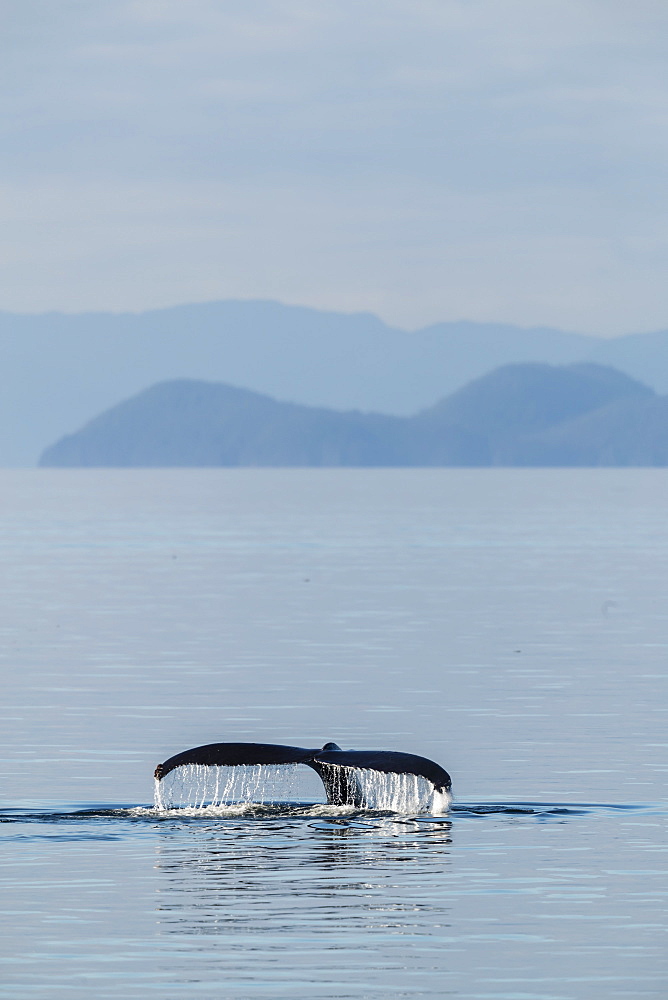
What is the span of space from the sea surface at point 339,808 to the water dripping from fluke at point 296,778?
287 mm

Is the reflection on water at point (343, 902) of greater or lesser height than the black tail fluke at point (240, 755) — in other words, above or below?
below

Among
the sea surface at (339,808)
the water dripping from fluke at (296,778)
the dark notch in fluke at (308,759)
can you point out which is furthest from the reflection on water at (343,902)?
the dark notch in fluke at (308,759)

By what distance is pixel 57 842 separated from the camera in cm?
1905

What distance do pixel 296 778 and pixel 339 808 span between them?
3744mm

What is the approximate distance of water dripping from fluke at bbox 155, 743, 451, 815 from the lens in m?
17.2

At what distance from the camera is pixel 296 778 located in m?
23.9

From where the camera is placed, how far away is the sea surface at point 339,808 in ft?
47.4

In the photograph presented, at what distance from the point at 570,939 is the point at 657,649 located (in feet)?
88.7

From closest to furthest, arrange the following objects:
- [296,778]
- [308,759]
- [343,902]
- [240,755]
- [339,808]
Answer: [343,902] < [240,755] < [308,759] < [339,808] < [296,778]

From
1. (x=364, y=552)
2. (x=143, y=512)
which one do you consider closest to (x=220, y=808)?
(x=364, y=552)

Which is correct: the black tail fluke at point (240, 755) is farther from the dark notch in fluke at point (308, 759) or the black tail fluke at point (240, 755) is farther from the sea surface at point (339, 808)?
the sea surface at point (339, 808)

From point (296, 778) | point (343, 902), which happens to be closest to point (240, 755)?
point (343, 902)

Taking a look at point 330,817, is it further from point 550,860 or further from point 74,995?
point 74,995

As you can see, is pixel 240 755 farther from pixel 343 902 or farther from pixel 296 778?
pixel 296 778
